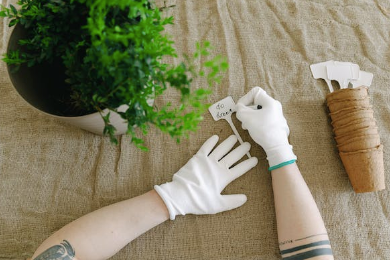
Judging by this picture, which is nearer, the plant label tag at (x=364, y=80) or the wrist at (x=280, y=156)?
the wrist at (x=280, y=156)

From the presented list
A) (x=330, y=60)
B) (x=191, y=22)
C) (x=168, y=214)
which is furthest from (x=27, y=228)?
(x=330, y=60)

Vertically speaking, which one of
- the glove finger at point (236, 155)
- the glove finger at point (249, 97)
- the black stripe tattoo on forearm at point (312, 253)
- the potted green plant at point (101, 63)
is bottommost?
the black stripe tattoo on forearm at point (312, 253)

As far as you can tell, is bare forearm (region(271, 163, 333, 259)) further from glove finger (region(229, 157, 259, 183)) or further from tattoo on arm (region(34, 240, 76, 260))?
tattoo on arm (region(34, 240, 76, 260))

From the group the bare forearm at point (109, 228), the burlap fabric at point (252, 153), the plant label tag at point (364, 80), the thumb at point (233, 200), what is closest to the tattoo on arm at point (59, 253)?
the bare forearm at point (109, 228)

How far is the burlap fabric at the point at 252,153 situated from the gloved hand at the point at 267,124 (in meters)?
0.05

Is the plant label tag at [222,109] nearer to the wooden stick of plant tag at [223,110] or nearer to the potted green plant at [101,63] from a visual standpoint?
the wooden stick of plant tag at [223,110]

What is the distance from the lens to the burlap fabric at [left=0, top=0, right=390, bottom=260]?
2.44 feet

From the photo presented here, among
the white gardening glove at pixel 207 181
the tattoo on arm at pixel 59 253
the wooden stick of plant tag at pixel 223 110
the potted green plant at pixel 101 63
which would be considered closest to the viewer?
the potted green plant at pixel 101 63

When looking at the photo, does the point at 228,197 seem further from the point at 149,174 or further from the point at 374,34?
the point at 374,34

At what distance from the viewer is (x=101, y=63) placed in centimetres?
45

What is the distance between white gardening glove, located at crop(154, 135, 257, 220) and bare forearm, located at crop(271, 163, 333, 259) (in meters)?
0.09

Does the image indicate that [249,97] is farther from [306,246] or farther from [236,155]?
[306,246]

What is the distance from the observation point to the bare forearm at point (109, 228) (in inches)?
25.5

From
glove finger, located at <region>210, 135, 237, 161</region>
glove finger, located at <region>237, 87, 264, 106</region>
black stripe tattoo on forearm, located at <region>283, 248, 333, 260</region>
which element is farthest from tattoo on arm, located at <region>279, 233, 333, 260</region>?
glove finger, located at <region>237, 87, 264, 106</region>
